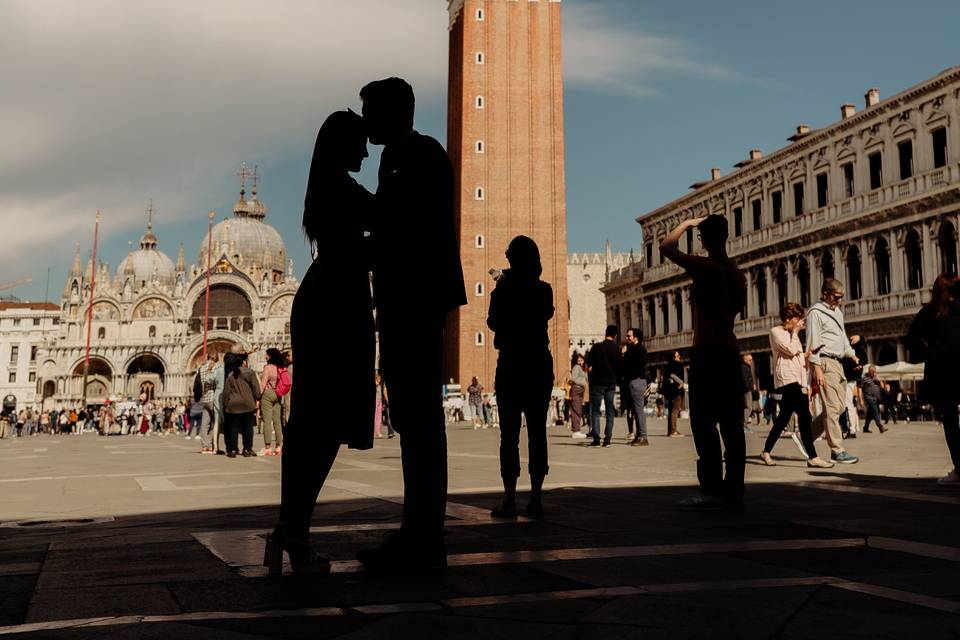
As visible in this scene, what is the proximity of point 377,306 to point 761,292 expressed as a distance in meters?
39.2

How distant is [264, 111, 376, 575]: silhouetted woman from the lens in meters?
3.07

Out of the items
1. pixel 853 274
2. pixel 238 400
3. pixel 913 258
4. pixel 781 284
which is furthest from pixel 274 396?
pixel 781 284

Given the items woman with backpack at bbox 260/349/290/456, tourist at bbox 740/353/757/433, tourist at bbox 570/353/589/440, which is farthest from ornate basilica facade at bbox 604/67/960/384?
woman with backpack at bbox 260/349/290/456

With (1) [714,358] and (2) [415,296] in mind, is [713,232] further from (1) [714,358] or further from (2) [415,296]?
(2) [415,296]

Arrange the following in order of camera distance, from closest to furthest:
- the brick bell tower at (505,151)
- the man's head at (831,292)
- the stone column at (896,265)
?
the man's head at (831,292) → the stone column at (896,265) → the brick bell tower at (505,151)

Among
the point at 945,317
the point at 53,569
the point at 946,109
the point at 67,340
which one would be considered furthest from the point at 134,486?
the point at 67,340

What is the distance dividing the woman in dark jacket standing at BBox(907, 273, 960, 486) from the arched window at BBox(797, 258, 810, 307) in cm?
3179

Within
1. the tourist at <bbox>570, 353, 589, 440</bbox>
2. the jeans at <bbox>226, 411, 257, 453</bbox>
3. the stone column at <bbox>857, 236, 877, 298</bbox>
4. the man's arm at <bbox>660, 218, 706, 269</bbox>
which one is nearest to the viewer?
the man's arm at <bbox>660, 218, 706, 269</bbox>

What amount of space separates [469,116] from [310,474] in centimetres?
4636

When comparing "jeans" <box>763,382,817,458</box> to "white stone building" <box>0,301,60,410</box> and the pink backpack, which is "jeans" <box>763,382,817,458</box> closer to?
the pink backpack

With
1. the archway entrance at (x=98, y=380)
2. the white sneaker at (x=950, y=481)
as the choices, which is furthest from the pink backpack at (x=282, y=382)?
the archway entrance at (x=98, y=380)

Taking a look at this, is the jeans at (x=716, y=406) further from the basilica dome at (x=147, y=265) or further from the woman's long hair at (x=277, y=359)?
the basilica dome at (x=147, y=265)

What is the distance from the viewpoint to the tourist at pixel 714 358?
520 cm

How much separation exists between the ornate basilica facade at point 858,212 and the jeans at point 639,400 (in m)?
18.5
